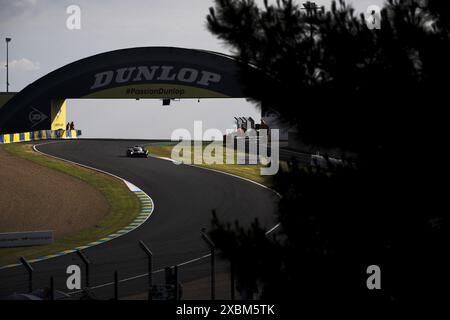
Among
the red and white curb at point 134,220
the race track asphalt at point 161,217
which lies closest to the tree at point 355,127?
the race track asphalt at point 161,217

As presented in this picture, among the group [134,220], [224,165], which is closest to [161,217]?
[134,220]

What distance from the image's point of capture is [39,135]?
208 feet

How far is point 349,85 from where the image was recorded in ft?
26.5

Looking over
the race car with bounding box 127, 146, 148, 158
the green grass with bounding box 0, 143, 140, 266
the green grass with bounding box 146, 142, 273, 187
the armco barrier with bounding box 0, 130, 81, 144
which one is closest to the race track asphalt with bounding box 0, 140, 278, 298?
the race car with bounding box 127, 146, 148, 158

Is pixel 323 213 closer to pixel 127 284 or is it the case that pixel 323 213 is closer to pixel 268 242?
pixel 268 242

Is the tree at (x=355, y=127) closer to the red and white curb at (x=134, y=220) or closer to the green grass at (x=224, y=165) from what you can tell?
the red and white curb at (x=134, y=220)

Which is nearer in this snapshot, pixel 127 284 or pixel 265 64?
pixel 265 64

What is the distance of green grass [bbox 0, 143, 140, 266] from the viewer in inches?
1000

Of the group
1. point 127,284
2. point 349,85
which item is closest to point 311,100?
point 349,85

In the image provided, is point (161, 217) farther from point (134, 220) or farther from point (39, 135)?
point (39, 135)

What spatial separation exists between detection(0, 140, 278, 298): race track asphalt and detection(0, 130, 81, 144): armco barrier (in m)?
3.92

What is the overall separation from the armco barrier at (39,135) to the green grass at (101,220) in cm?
458

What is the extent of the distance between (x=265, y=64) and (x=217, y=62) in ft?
165

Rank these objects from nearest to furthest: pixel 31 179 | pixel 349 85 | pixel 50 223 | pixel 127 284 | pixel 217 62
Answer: pixel 349 85 → pixel 127 284 → pixel 50 223 → pixel 31 179 → pixel 217 62
